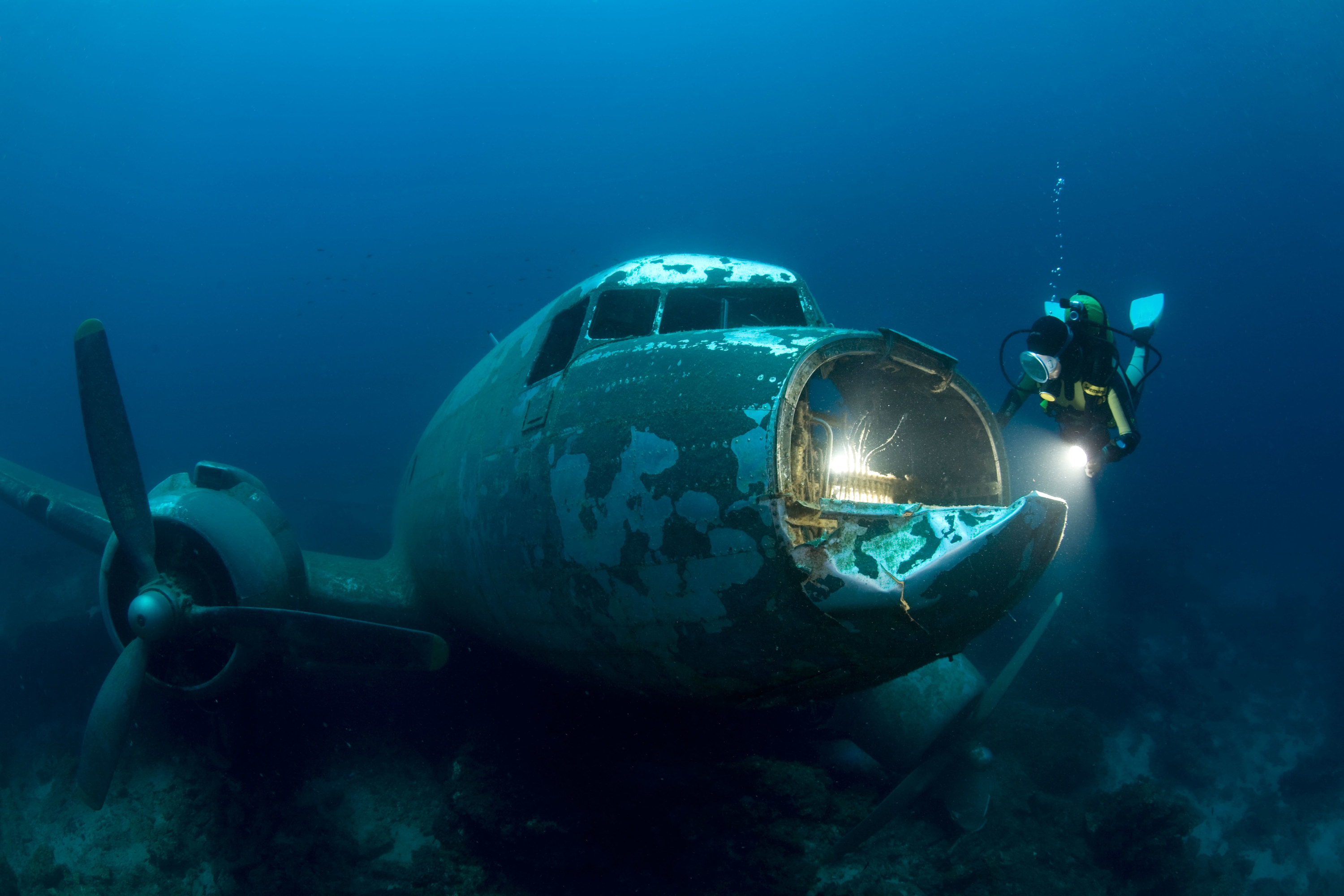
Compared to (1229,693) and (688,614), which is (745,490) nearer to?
(688,614)

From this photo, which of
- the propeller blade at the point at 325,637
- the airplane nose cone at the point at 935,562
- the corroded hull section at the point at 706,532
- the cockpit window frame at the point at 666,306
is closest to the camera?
the airplane nose cone at the point at 935,562

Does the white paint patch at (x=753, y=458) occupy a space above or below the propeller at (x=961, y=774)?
above

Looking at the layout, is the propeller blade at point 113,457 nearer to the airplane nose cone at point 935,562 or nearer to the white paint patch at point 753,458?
the white paint patch at point 753,458

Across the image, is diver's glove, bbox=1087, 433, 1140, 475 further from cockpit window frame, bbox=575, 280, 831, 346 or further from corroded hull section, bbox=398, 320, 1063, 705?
cockpit window frame, bbox=575, 280, 831, 346

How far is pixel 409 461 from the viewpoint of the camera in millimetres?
7652

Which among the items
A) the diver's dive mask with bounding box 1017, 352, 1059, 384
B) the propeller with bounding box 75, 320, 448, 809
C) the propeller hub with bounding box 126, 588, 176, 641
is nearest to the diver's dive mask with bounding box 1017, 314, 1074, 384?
the diver's dive mask with bounding box 1017, 352, 1059, 384

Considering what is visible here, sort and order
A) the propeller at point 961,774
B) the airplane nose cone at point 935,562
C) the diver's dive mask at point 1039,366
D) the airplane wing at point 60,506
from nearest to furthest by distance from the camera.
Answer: the airplane nose cone at point 935,562, the diver's dive mask at point 1039,366, the propeller at point 961,774, the airplane wing at point 60,506

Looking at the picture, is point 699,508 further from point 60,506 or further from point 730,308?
point 60,506

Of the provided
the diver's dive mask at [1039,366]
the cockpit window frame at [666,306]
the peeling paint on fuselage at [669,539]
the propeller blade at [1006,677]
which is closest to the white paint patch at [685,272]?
the cockpit window frame at [666,306]

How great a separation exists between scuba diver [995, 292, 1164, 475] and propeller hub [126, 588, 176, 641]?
23.8 feet

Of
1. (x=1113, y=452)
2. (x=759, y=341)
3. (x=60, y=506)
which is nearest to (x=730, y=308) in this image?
(x=759, y=341)

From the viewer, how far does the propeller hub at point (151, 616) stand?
5184 millimetres

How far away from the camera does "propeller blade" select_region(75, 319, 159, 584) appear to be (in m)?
5.42

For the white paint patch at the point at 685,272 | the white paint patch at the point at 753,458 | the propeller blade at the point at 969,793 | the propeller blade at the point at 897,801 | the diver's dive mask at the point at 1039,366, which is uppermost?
the white paint patch at the point at 685,272
